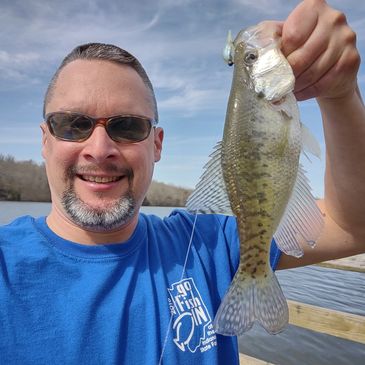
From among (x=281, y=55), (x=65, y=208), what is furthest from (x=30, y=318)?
(x=281, y=55)

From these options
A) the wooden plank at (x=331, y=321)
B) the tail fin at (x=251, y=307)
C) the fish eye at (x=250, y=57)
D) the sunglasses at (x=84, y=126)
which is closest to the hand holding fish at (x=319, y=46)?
the fish eye at (x=250, y=57)

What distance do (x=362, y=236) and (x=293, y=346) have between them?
768cm

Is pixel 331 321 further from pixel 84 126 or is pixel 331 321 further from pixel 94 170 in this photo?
pixel 84 126

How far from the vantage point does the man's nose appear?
7.80 ft

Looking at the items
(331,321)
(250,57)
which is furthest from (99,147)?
(331,321)

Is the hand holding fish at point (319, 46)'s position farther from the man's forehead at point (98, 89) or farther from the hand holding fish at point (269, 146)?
the man's forehead at point (98, 89)

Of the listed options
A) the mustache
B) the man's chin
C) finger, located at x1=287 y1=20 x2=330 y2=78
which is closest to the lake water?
the man's chin

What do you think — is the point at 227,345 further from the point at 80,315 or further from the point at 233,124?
the point at 233,124

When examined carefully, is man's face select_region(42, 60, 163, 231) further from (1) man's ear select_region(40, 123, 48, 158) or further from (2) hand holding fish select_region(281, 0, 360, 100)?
(2) hand holding fish select_region(281, 0, 360, 100)

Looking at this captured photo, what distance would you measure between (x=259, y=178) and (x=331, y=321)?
3.65 m

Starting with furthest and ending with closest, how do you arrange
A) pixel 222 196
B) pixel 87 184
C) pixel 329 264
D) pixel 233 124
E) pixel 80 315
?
pixel 329 264
pixel 87 184
pixel 80 315
pixel 222 196
pixel 233 124

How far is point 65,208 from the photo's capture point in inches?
95.7

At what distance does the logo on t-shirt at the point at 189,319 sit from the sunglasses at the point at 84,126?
0.95 meters

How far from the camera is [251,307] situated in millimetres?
1844
